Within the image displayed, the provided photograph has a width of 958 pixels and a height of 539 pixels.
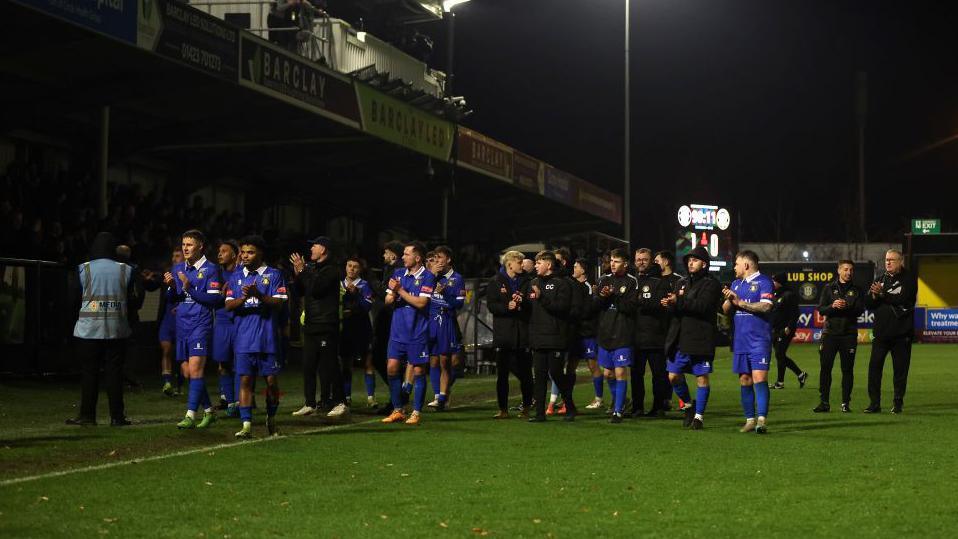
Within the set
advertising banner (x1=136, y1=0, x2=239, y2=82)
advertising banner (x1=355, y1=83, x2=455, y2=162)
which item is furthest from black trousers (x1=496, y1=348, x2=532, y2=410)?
advertising banner (x1=355, y1=83, x2=455, y2=162)

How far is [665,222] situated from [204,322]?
7555cm

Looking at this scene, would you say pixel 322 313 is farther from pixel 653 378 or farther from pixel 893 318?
pixel 893 318

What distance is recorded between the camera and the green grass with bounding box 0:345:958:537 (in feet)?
26.6

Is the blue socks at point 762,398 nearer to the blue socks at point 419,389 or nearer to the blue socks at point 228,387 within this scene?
the blue socks at point 419,389

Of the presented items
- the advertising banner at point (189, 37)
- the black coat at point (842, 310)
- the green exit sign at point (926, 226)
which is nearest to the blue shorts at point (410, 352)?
the black coat at point (842, 310)

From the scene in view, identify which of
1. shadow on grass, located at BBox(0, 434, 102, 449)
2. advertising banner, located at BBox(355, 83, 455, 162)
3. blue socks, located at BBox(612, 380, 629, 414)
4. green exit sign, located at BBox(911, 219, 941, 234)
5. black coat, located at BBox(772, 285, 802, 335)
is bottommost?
shadow on grass, located at BBox(0, 434, 102, 449)

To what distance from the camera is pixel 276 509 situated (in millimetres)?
8609

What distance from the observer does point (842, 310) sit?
59.2 ft

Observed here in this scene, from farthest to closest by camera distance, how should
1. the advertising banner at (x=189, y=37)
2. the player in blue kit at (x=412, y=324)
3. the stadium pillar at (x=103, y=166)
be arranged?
the stadium pillar at (x=103, y=166)
the advertising banner at (x=189, y=37)
the player in blue kit at (x=412, y=324)

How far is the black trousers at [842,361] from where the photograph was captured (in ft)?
58.4

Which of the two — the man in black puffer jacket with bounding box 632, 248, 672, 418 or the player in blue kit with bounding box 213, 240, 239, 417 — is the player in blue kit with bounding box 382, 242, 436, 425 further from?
the man in black puffer jacket with bounding box 632, 248, 672, 418

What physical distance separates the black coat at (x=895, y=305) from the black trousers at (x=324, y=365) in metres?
7.33

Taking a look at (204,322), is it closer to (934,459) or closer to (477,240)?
(934,459)

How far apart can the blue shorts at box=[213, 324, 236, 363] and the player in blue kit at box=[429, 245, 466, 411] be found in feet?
9.68
